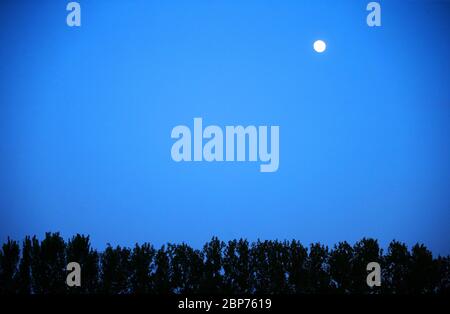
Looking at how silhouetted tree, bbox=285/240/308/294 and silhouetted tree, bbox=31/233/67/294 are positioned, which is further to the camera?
silhouetted tree, bbox=285/240/308/294

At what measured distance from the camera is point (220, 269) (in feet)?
30.0

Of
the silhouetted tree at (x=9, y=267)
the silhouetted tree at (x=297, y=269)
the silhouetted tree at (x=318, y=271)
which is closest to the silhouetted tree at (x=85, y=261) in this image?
the silhouetted tree at (x=9, y=267)

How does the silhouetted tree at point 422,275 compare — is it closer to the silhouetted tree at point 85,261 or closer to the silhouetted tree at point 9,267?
the silhouetted tree at point 85,261

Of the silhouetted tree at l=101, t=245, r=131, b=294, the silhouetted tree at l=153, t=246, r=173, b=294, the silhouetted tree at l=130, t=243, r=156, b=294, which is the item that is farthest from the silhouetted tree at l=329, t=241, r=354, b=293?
the silhouetted tree at l=101, t=245, r=131, b=294

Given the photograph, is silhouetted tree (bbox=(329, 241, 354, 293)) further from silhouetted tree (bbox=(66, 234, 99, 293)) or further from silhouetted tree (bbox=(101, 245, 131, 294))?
silhouetted tree (bbox=(66, 234, 99, 293))

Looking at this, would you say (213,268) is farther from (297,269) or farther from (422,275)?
(422,275)

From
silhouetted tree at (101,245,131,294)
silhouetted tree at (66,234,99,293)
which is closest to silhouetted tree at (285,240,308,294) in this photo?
silhouetted tree at (101,245,131,294)

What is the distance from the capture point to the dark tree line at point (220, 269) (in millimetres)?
8789

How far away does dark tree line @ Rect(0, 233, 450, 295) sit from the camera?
879cm

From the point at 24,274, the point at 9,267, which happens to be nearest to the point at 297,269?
the point at 24,274

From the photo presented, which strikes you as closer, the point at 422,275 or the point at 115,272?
the point at 422,275
